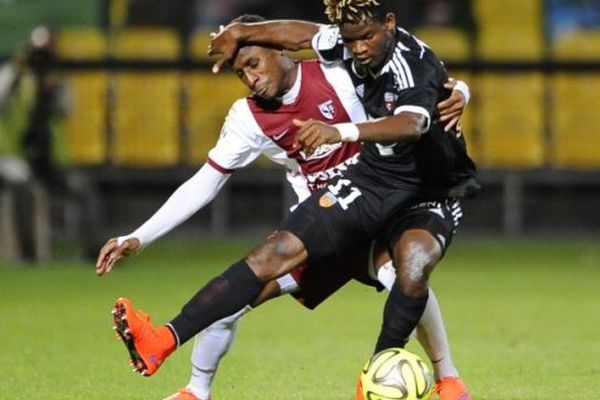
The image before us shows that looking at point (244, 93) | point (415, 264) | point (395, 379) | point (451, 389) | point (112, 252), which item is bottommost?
point (244, 93)

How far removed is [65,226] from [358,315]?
26.1ft

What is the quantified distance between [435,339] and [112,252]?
5.67ft

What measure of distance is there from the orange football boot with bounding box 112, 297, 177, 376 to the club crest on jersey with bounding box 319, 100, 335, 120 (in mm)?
1568

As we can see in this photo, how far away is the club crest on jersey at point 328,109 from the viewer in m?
9.35

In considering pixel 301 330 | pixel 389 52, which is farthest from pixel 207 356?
pixel 301 330

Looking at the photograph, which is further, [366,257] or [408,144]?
[366,257]

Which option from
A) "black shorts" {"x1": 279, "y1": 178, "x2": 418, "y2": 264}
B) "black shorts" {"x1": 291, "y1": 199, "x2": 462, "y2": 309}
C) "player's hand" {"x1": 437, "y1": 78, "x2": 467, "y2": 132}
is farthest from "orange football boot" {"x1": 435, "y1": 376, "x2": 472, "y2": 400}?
"player's hand" {"x1": 437, "y1": 78, "x2": 467, "y2": 132}

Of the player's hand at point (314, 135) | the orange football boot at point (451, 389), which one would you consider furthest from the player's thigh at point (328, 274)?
the player's hand at point (314, 135)

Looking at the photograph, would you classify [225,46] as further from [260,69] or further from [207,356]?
[207,356]

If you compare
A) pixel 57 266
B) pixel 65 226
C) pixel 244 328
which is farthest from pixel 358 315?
pixel 65 226

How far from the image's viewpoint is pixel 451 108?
9.01 meters

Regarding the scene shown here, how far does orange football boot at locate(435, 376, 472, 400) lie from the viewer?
9.20m

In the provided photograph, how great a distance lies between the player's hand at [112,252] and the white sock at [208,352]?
615mm

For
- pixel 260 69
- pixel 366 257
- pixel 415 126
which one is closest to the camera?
pixel 415 126
